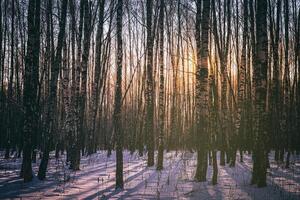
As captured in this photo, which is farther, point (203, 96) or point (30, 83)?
point (203, 96)

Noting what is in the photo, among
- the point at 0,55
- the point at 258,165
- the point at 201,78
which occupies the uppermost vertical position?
the point at 0,55

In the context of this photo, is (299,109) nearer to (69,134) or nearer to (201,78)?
(201,78)

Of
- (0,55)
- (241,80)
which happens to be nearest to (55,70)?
(241,80)

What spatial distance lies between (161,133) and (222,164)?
432 centimetres

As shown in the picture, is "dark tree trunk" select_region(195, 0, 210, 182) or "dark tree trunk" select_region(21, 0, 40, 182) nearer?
"dark tree trunk" select_region(21, 0, 40, 182)

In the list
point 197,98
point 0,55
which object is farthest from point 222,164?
point 0,55

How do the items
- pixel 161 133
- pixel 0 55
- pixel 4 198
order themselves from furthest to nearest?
pixel 0 55, pixel 161 133, pixel 4 198

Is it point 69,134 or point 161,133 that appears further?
point 161,133

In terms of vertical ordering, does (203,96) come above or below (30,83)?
below

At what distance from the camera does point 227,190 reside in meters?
8.37

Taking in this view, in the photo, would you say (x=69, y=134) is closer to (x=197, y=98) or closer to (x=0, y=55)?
(x=197, y=98)

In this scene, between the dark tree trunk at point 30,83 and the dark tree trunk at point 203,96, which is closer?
the dark tree trunk at point 30,83

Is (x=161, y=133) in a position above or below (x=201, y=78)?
below

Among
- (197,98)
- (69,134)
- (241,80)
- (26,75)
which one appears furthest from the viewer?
(241,80)
